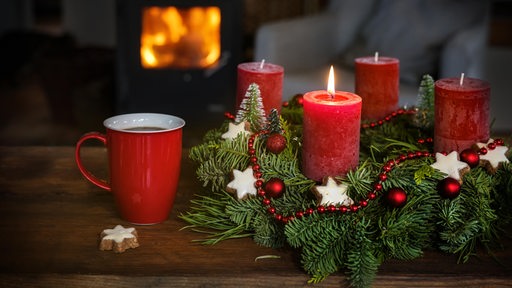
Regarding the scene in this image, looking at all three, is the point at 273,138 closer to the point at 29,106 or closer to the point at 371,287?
the point at 371,287

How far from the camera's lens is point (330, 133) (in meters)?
0.89

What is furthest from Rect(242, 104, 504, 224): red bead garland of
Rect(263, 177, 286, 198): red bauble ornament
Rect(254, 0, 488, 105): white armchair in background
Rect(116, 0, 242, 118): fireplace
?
Rect(116, 0, 242, 118): fireplace

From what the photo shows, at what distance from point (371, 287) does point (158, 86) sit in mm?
2305

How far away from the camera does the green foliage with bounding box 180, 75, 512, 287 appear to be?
2.76 ft

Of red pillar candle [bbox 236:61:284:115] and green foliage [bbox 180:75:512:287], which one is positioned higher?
red pillar candle [bbox 236:61:284:115]

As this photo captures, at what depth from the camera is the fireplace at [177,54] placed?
2953 mm

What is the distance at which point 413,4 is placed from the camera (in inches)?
101

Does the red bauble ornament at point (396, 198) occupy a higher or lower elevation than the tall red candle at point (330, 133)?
lower

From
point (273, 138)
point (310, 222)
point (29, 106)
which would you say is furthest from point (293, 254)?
point (29, 106)

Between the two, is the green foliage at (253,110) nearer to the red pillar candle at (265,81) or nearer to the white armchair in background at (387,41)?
the red pillar candle at (265,81)

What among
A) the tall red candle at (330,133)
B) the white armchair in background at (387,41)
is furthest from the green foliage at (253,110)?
the white armchair in background at (387,41)

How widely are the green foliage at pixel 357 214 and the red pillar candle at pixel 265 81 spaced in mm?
62

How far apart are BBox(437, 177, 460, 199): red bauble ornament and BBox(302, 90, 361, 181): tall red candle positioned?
11 centimetres

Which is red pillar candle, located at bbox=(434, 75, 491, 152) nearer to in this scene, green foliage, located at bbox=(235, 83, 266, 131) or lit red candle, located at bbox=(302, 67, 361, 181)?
lit red candle, located at bbox=(302, 67, 361, 181)
